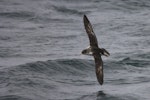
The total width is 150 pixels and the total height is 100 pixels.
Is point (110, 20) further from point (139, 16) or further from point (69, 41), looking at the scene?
point (69, 41)

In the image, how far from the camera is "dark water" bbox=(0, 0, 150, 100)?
1944cm

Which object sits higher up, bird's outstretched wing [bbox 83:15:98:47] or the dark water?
bird's outstretched wing [bbox 83:15:98:47]

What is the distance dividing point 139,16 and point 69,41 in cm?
480

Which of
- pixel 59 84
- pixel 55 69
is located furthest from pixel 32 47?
pixel 59 84

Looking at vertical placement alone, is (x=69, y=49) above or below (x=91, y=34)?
below

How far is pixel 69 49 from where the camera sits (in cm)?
2409

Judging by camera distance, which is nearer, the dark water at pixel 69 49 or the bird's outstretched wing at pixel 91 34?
the bird's outstretched wing at pixel 91 34

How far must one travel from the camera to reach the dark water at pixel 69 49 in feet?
63.8

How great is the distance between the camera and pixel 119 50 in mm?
24031

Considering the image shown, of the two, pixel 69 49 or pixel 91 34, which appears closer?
pixel 91 34

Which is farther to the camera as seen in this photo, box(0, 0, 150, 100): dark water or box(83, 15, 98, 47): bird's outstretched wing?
box(0, 0, 150, 100): dark water

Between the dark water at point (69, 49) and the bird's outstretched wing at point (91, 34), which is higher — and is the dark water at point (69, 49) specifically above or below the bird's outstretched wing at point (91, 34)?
below

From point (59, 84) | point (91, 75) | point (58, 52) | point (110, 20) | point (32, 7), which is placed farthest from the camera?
point (32, 7)

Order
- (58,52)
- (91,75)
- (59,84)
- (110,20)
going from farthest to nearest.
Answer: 1. (110,20)
2. (58,52)
3. (91,75)
4. (59,84)
